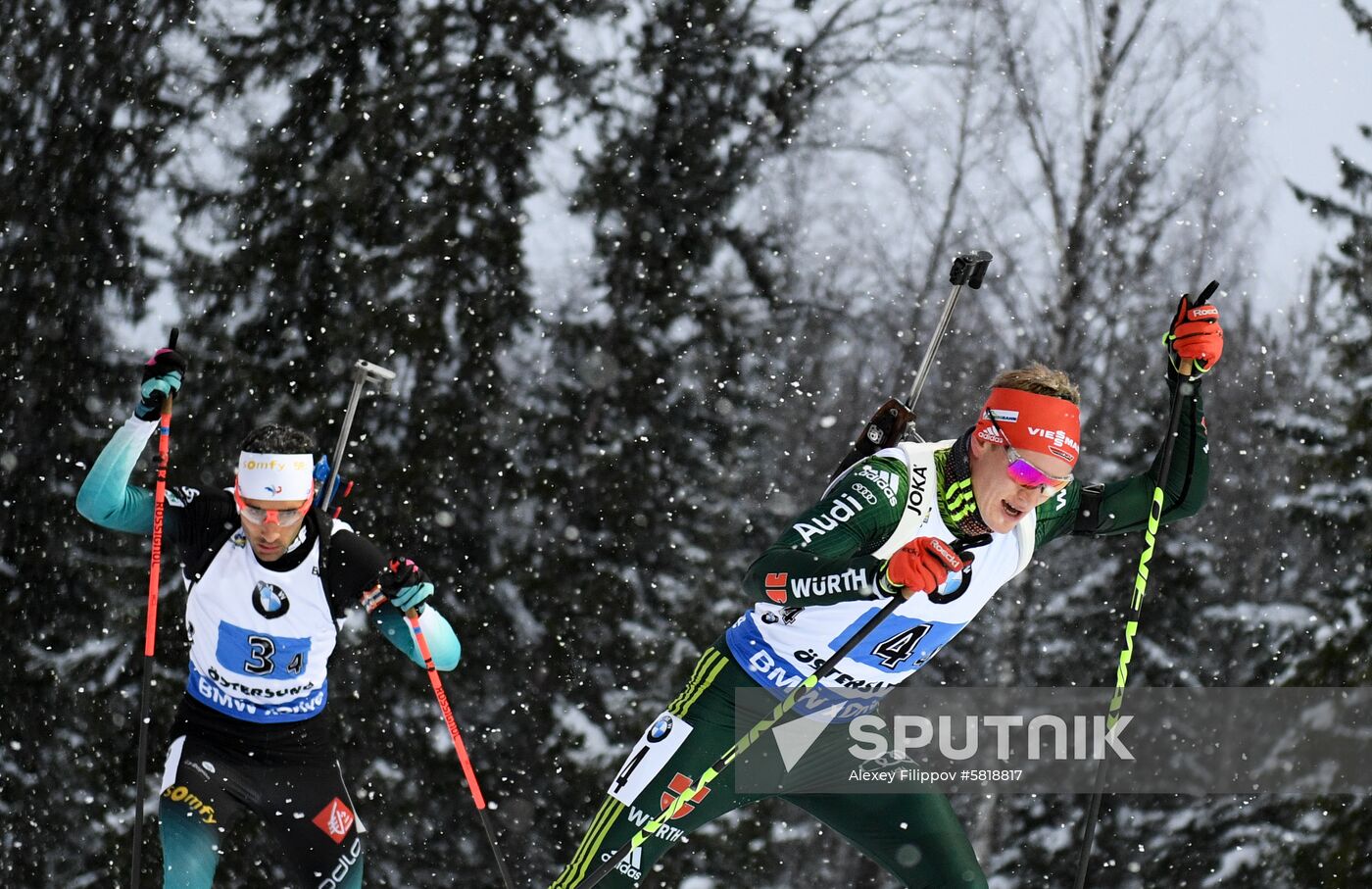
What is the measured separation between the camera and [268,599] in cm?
346

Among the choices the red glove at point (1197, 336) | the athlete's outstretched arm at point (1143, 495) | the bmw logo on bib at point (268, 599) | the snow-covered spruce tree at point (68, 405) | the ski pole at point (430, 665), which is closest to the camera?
the red glove at point (1197, 336)

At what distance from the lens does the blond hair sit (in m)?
2.93

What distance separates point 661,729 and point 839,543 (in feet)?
2.20

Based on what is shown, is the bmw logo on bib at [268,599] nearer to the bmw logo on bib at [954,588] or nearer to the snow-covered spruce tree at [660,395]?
the bmw logo on bib at [954,588]

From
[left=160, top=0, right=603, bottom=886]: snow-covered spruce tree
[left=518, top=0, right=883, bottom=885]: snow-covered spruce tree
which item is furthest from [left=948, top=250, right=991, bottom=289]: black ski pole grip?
[left=160, top=0, right=603, bottom=886]: snow-covered spruce tree

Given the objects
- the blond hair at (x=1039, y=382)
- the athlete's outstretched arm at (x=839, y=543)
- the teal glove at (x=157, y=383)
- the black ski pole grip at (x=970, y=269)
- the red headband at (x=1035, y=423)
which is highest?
the black ski pole grip at (x=970, y=269)

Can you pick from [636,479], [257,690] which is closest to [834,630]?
[257,690]

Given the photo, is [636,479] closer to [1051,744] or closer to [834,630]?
[1051,744]

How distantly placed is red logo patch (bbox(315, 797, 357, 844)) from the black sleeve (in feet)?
1.76

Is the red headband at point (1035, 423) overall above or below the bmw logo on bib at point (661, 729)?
above

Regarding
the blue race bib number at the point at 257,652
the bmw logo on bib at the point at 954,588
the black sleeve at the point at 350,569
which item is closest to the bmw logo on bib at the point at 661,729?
the bmw logo on bib at the point at 954,588

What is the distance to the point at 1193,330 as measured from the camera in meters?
3.04

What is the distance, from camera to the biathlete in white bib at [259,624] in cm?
338

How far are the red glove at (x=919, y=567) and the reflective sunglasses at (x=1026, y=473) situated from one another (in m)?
0.29
